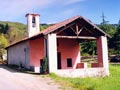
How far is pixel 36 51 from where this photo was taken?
29.7m

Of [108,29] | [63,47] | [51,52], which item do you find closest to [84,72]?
[51,52]

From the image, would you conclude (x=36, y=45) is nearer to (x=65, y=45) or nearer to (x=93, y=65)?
(x=65, y=45)

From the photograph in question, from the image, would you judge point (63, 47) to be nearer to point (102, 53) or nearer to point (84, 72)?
point (102, 53)

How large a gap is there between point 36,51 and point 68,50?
12.2 ft

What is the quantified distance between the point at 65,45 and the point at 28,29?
5060 millimetres

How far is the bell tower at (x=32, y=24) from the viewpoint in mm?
32594

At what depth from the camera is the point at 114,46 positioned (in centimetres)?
6234

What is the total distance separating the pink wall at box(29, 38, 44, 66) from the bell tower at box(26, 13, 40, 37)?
3166 mm

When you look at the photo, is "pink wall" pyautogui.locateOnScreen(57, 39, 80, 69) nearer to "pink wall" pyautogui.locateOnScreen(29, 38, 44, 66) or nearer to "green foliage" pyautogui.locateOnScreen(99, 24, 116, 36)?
"pink wall" pyautogui.locateOnScreen(29, 38, 44, 66)

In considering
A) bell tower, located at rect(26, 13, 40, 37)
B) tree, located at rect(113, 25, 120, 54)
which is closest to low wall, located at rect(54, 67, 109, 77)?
bell tower, located at rect(26, 13, 40, 37)

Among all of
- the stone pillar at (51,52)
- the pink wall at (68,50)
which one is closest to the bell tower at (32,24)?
the pink wall at (68,50)

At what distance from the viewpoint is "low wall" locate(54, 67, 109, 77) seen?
2357 centimetres

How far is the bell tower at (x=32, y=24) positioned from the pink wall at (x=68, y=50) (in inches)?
158

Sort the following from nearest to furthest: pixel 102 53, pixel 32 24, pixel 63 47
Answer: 1. pixel 102 53
2. pixel 63 47
3. pixel 32 24
